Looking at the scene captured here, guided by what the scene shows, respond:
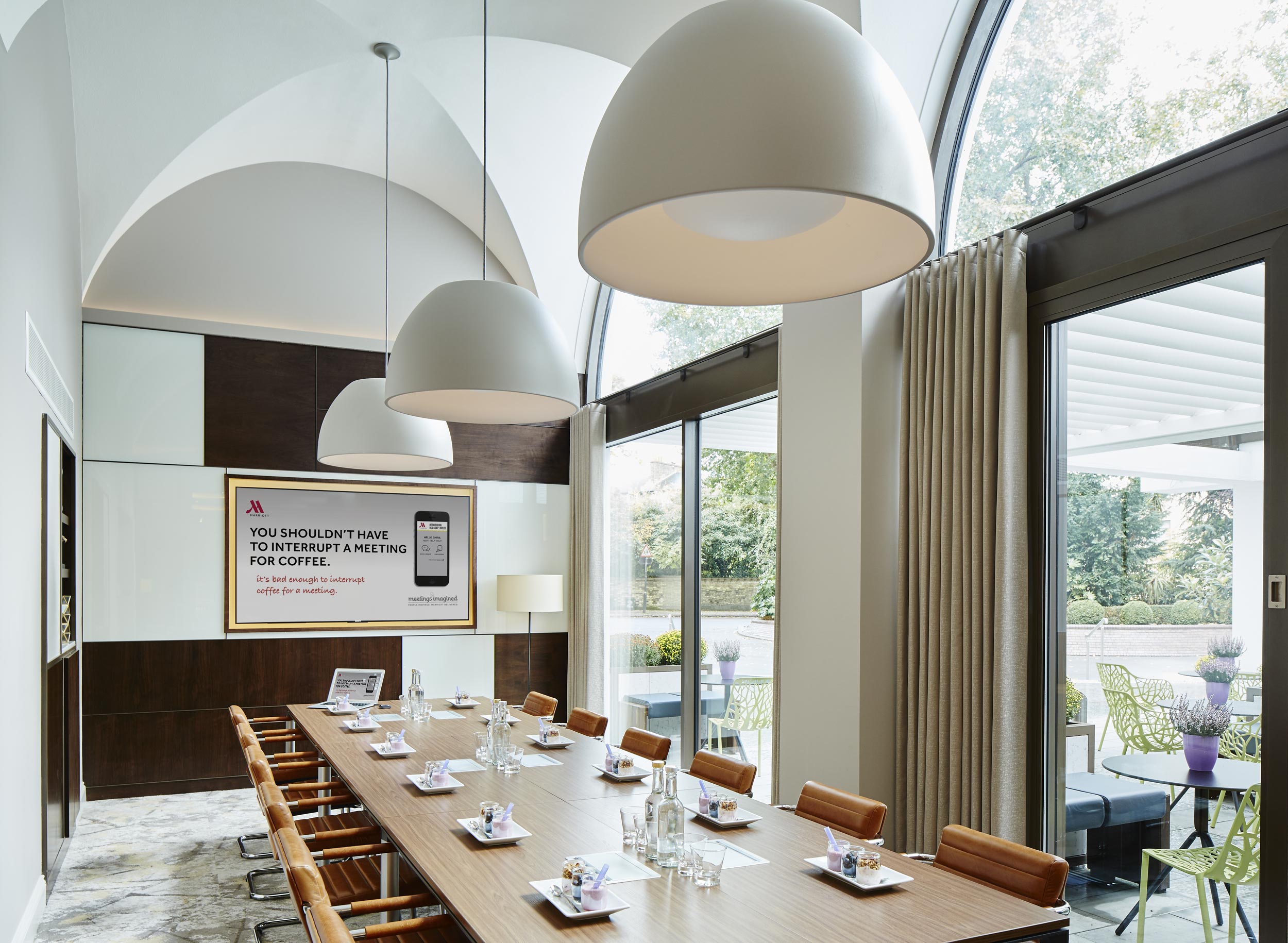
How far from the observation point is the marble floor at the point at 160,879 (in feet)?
14.5

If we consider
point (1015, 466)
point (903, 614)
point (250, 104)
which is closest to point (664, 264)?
point (1015, 466)

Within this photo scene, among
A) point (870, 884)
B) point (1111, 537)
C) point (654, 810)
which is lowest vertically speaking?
point (870, 884)

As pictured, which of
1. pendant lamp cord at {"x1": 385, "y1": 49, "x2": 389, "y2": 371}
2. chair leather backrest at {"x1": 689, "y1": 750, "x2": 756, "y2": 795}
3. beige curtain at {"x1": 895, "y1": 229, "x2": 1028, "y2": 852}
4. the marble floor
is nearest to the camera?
chair leather backrest at {"x1": 689, "y1": 750, "x2": 756, "y2": 795}

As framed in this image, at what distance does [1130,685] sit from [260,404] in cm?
647

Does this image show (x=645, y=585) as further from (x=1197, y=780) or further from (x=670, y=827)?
(x=670, y=827)

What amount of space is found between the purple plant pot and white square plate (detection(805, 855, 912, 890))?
1.34 metres

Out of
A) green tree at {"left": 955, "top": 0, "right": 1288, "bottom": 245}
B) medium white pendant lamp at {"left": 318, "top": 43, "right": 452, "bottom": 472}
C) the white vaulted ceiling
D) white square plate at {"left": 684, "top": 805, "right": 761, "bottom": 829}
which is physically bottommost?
white square plate at {"left": 684, "top": 805, "right": 761, "bottom": 829}

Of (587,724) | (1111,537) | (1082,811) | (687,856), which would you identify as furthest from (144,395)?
(1082,811)

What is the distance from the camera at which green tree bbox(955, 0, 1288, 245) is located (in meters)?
3.38

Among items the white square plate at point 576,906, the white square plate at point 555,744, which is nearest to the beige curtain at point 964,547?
the white square plate at point 555,744

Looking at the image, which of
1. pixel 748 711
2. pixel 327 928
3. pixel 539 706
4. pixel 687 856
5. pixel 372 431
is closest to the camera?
pixel 327 928

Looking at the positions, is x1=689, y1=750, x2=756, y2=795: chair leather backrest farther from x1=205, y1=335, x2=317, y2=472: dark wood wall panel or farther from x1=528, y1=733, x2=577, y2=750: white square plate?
x1=205, y1=335, x2=317, y2=472: dark wood wall panel

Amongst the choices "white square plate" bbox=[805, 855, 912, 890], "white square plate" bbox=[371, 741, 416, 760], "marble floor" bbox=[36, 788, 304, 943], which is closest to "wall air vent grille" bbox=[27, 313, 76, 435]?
"white square plate" bbox=[371, 741, 416, 760]

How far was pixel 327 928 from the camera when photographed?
7.25 ft
